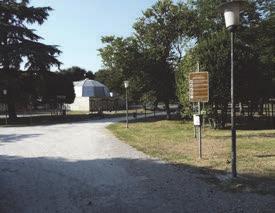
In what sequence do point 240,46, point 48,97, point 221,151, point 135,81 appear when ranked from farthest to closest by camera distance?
point 48,97, point 135,81, point 240,46, point 221,151

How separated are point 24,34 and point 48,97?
9141mm

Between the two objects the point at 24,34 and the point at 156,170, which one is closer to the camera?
the point at 156,170

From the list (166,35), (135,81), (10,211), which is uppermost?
(166,35)

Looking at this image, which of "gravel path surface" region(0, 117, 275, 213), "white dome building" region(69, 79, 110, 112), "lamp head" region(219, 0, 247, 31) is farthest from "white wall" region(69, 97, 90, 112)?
"lamp head" region(219, 0, 247, 31)

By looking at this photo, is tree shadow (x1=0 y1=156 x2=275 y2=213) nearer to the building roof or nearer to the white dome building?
the white dome building

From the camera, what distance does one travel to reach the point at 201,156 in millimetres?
16281

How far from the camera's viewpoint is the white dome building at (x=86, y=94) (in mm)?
87375

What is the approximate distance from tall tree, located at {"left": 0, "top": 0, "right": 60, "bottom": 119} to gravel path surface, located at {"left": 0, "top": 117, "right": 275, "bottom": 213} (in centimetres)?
2816

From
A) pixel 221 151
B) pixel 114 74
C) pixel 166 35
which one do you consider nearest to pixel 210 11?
pixel 166 35

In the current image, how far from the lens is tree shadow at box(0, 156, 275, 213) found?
30.1 ft

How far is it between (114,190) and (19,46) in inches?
1444

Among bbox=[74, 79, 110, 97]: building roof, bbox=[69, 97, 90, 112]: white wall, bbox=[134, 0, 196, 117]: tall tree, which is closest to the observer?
bbox=[134, 0, 196, 117]: tall tree

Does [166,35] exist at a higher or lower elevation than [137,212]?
higher

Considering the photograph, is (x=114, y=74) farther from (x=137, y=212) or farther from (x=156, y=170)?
(x=137, y=212)
